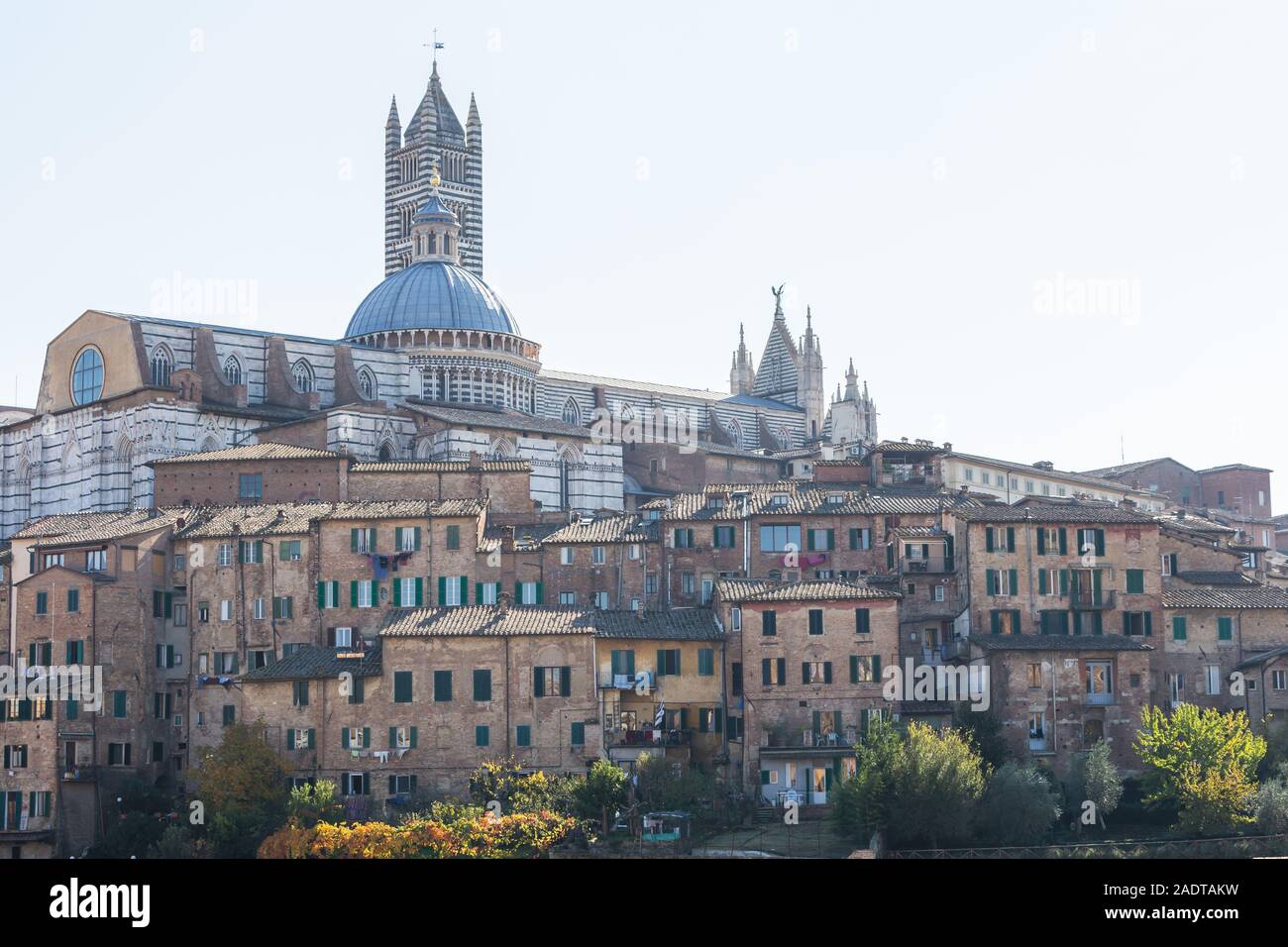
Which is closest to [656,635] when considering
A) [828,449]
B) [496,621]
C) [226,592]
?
[496,621]

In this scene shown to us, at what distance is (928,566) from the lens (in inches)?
2530

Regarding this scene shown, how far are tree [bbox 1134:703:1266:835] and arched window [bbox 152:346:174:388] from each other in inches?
1825

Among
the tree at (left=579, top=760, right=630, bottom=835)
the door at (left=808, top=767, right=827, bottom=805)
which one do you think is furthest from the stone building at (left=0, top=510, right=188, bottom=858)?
the door at (left=808, top=767, right=827, bottom=805)

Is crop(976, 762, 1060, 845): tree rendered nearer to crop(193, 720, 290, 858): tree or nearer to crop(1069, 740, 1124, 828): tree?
crop(1069, 740, 1124, 828): tree

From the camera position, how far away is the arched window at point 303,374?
93.6 metres

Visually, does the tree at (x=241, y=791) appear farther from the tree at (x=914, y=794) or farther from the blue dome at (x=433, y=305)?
the blue dome at (x=433, y=305)

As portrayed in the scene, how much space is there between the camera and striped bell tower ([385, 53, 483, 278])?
124250 mm

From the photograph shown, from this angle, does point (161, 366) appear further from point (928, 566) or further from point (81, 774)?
point (928, 566)

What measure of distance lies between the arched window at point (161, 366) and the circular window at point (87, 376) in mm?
2400

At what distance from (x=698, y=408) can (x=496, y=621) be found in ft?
187

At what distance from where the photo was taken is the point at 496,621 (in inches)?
2328

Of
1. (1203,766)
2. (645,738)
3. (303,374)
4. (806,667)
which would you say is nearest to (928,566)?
(806,667)

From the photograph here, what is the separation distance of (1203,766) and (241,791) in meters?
25.7
